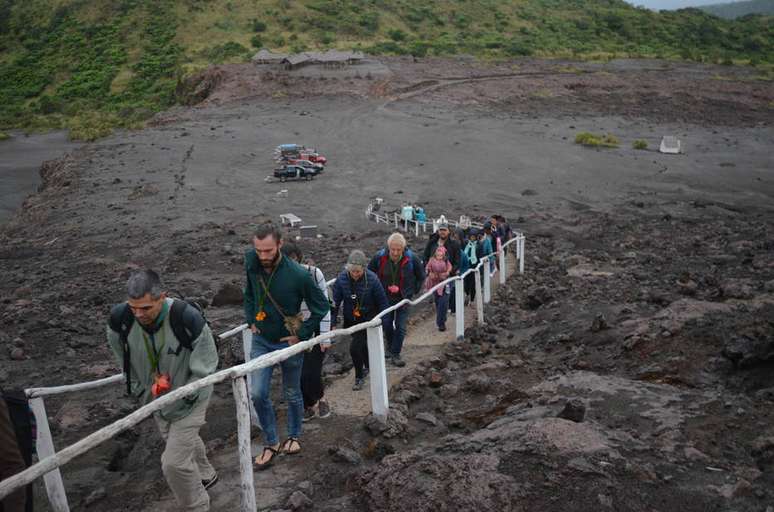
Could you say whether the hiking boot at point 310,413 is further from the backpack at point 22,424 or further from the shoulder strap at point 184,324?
the backpack at point 22,424

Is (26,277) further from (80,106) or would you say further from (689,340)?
(80,106)

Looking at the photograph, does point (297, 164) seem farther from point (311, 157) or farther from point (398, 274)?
point (398, 274)

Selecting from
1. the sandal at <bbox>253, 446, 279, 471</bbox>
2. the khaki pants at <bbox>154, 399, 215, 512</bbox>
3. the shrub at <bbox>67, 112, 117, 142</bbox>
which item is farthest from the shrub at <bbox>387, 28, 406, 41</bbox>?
the khaki pants at <bbox>154, 399, 215, 512</bbox>

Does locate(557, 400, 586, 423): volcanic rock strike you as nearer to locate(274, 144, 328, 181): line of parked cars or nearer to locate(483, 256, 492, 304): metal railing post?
locate(483, 256, 492, 304): metal railing post

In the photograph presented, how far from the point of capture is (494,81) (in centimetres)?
5528

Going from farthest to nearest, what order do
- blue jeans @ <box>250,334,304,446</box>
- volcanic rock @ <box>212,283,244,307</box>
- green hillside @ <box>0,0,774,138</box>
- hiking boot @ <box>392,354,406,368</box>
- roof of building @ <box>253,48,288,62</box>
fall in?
green hillside @ <box>0,0,774,138</box>, roof of building @ <box>253,48,288,62</box>, volcanic rock @ <box>212,283,244,307</box>, hiking boot @ <box>392,354,406,368</box>, blue jeans @ <box>250,334,304,446</box>

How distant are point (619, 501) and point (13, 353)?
8562 millimetres

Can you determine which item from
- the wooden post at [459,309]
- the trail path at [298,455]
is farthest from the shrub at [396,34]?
the trail path at [298,455]

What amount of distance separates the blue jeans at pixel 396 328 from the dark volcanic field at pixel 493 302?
0.64m

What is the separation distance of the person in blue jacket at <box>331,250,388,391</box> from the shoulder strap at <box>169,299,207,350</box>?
270cm

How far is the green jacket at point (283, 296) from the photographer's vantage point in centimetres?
485

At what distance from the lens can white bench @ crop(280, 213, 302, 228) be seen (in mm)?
21359

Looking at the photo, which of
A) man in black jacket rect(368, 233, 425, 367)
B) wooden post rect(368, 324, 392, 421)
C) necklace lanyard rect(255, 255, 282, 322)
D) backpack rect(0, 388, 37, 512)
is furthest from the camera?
man in black jacket rect(368, 233, 425, 367)

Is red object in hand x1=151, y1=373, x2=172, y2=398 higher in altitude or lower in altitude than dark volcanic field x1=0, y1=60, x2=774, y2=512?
higher
